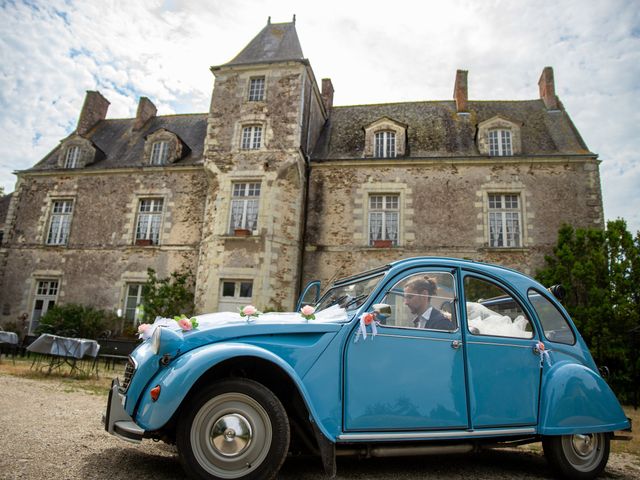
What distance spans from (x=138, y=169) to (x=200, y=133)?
302cm

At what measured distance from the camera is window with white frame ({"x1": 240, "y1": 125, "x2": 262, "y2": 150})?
47.1ft

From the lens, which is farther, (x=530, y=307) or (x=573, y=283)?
(x=573, y=283)

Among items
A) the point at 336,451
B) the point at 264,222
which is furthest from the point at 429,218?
the point at 336,451

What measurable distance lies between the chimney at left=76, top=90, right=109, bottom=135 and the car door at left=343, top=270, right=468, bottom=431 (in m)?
19.5

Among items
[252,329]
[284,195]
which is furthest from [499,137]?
[252,329]

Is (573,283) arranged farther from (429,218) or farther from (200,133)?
(200,133)

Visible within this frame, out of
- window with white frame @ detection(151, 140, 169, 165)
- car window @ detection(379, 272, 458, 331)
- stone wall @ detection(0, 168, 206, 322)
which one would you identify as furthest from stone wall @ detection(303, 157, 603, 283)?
car window @ detection(379, 272, 458, 331)

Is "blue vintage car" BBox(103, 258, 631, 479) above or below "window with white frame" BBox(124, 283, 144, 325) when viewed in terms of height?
below

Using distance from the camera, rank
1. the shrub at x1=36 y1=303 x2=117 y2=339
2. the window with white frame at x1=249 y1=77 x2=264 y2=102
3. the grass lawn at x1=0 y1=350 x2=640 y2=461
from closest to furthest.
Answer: the grass lawn at x1=0 y1=350 x2=640 y2=461 < the shrub at x1=36 y1=303 x2=117 y2=339 < the window with white frame at x1=249 y1=77 x2=264 y2=102

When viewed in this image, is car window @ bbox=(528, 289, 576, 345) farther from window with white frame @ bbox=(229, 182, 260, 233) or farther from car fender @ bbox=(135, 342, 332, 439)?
window with white frame @ bbox=(229, 182, 260, 233)

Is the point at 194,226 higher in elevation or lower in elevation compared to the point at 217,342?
higher

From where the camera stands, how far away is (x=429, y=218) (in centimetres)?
1374

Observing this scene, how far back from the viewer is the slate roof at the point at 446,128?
14.4 metres

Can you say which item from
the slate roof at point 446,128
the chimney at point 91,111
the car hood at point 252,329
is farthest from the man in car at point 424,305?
the chimney at point 91,111
